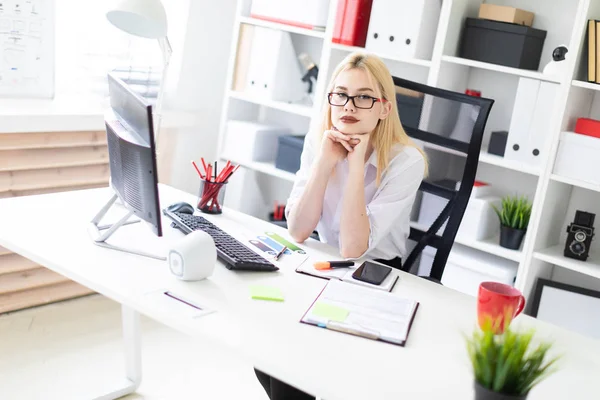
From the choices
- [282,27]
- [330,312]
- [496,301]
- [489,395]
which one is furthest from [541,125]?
[489,395]

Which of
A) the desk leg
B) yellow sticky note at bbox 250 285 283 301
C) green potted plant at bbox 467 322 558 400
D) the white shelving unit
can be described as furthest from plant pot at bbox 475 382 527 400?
the white shelving unit

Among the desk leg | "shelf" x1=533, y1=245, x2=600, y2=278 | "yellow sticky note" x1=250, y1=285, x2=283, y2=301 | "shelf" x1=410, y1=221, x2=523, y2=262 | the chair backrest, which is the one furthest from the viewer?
"shelf" x1=410, y1=221, x2=523, y2=262

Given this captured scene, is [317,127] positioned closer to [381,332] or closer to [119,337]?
[381,332]

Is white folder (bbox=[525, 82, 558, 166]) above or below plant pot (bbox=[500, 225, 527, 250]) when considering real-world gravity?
above

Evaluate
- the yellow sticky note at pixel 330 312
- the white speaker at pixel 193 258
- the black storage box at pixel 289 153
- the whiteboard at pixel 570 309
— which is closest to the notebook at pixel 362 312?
the yellow sticky note at pixel 330 312

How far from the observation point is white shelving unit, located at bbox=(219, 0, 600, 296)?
9.52ft

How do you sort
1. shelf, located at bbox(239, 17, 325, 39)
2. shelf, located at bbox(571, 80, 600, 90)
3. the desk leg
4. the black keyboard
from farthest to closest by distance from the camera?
shelf, located at bbox(239, 17, 325, 39) → shelf, located at bbox(571, 80, 600, 90) → the desk leg → the black keyboard

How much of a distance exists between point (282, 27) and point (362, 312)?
7.18 ft

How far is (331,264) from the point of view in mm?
1963

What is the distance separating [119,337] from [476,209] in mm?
1579

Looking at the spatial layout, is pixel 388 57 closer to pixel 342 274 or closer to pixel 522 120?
pixel 522 120

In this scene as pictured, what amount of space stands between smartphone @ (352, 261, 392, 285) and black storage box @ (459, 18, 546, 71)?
1467mm

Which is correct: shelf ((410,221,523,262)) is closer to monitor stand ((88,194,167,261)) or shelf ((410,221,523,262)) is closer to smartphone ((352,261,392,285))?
smartphone ((352,261,392,285))

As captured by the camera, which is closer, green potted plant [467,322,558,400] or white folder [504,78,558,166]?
green potted plant [467,322,558,400]
